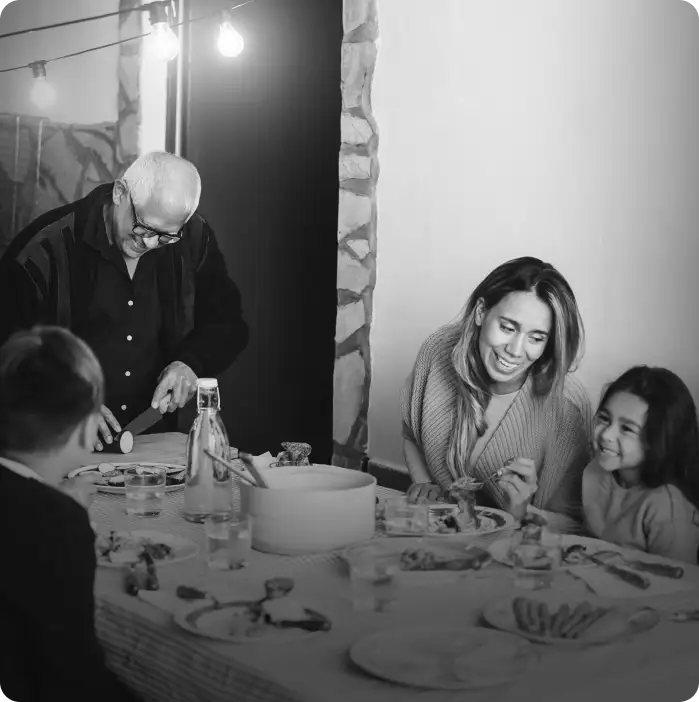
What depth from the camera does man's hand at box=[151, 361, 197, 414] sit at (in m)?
2.27

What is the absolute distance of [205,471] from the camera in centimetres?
167

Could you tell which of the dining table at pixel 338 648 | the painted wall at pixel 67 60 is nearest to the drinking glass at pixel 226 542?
the dining table at pixel 338 648

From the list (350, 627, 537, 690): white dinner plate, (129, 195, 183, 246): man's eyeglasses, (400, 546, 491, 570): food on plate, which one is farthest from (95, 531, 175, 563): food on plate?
(129, 195, 183, 246): man's eyeglasses

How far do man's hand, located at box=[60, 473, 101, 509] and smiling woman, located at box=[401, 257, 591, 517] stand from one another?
0.73 metres

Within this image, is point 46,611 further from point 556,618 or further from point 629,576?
point 629,576

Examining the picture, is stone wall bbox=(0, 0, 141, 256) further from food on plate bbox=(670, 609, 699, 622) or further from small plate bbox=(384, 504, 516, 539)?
food on plate bbox=(670, 609, 699, 622)

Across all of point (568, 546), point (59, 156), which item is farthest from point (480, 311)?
point (59, 156)

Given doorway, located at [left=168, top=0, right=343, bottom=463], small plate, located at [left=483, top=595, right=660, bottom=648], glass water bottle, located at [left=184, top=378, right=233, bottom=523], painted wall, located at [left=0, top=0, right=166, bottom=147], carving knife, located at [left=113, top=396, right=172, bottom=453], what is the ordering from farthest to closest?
doorway, located at [left=168, top=0, right=343, bottom=463] < painted wall, located at [left=0, top=0, right=166, bottom=147] < carving knife, located at [left=113, top=396, right=172, bottom=453] < glass water bottle, located at [left=184, top=378, right=233, bottom=523] < small plate, located at [left=483, top=595, right=660, bottom=648]

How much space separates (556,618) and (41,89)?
98.2 inches

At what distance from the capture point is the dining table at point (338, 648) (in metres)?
0.93

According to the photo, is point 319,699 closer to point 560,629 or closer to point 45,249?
point 560,629

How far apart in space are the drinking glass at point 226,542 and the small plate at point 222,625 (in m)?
0.18

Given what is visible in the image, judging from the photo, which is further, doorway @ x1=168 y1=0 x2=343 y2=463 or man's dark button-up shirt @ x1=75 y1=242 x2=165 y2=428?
doorway @ x1=168 y1=0 x2=343 y2=463

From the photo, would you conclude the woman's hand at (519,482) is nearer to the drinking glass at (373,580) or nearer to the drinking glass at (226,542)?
the drinking glass at (373,580)
